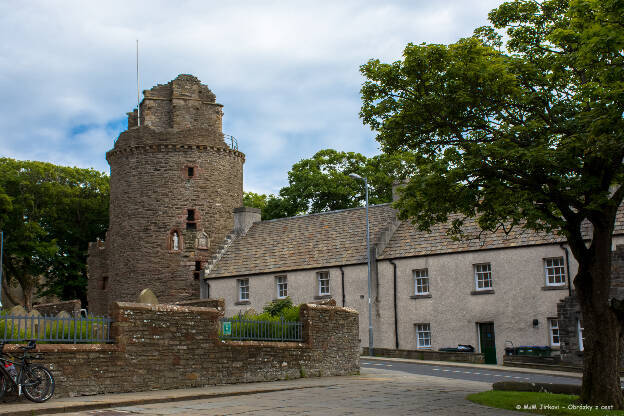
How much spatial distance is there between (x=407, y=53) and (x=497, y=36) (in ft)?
9.85

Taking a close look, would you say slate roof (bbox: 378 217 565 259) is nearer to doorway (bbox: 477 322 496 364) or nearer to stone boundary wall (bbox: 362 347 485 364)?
doorway (bbox: 477 322 496 364)

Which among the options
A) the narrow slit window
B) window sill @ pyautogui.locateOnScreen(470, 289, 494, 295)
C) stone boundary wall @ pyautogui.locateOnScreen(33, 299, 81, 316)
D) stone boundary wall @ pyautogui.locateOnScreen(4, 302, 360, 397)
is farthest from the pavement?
the narrow slit window

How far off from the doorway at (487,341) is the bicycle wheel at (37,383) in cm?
2392

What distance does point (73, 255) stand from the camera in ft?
202

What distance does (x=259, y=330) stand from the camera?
21.8 m

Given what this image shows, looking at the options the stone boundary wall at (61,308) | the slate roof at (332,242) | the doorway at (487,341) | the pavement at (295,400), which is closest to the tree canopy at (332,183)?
the slate roof at (332,242)

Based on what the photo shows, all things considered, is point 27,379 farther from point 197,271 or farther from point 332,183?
point 332,183

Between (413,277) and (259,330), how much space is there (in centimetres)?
1681

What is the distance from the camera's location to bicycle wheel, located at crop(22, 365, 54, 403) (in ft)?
48.9

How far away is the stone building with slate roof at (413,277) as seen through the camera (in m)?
33.4

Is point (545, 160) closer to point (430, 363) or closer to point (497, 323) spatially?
point (430, 363)

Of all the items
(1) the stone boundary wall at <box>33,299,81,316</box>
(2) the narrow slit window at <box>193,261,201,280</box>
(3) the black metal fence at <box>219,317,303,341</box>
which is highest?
(2) the narrow slit window at <box>193,261,201,280</box>

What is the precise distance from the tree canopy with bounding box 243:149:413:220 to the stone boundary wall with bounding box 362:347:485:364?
22.1 meters

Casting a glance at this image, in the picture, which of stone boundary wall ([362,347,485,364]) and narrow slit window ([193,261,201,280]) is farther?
narrow slit window ([193,261,201,280])
